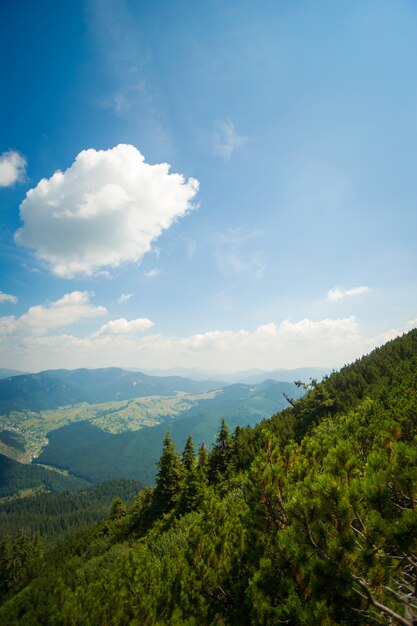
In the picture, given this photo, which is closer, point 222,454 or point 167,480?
point 167,480

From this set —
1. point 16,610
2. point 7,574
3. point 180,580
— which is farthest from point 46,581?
point 180,580

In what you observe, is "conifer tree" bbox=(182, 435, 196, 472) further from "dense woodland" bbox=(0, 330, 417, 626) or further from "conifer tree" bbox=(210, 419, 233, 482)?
"dense woodland" bbox=(0, 330, 417, 626)

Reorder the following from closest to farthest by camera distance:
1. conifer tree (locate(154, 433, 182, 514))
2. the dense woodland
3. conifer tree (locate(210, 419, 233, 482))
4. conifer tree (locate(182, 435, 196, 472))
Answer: the dense woodland
conifer tree (locate(154, 433, 182, 514))
conifer tree (locate(182, 435, 196, 472))
conifer tree (locate(210, 419, 233, 482))

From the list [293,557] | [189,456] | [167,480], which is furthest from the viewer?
[189,456]

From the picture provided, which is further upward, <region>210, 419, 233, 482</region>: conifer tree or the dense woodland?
the dense woodland

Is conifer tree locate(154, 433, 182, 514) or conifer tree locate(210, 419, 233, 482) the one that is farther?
conifer tree locate(210, 419, 233, 482)

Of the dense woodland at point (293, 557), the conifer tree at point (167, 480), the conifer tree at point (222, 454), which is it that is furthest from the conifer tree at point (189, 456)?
the dense woodland at point (293, 557)

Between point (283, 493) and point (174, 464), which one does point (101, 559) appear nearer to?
point (174, 464)

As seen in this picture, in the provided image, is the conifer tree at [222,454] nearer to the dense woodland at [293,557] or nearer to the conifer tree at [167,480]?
the conifer tree at [167,480]

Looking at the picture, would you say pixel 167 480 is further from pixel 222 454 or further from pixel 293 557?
pixel 293 557

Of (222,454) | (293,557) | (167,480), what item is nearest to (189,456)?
(167,480)

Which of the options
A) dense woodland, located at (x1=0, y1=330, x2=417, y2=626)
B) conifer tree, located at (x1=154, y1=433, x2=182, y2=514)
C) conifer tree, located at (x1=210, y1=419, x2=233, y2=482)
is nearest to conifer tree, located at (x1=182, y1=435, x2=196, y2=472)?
conifer tree, located at (x1=154, y1=433, x2=182, y2=514)

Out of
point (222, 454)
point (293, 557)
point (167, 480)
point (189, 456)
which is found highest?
point (293, 557)

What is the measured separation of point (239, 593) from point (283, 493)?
2924 millimetres
